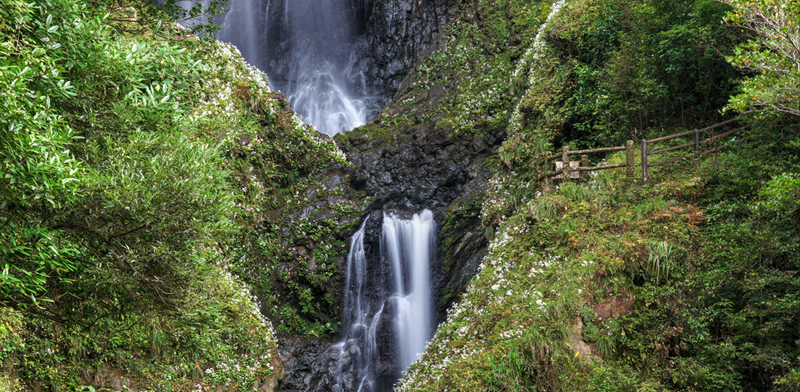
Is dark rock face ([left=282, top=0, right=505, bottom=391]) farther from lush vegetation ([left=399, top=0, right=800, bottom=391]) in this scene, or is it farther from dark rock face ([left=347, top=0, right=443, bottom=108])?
lush vegetation ([left=399, top=0, right=800, bottom=391])

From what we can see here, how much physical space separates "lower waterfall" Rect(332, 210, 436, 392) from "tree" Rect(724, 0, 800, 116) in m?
13.2

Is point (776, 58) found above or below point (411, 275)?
above

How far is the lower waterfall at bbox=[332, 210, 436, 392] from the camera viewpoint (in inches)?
710

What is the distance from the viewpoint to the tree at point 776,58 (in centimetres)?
793

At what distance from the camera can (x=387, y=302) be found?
19531 millimetres

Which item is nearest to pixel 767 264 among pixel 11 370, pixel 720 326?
pixel 720 326

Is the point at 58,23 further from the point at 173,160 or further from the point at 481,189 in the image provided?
the point at 481,189

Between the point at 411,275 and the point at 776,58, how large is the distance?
559 inches

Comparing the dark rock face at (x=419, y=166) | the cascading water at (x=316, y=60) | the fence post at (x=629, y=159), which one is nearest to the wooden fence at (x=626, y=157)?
the fence post at (x=629, y=159)

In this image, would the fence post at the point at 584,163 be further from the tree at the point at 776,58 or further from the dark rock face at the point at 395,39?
the dark rock face at the point at 395,39

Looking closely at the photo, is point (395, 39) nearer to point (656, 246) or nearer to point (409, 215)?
point (409, 215)

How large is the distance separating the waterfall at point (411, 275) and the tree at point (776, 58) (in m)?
13.1

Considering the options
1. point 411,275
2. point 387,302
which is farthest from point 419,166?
point 387,302

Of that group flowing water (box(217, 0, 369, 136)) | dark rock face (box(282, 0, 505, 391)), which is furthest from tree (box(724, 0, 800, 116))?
flowing water (box(217, 0, 369, 136))
